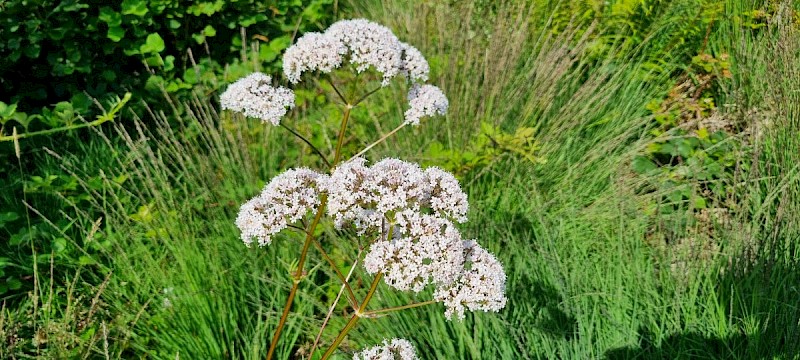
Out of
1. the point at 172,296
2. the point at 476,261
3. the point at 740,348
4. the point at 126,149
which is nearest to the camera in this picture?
the point at 476,261

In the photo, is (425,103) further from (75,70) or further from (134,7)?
(75,70)

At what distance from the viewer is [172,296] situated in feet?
9.06

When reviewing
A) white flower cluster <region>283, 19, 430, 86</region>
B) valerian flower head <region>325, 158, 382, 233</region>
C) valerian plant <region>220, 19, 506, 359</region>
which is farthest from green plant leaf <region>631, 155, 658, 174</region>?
valerian flower head <region>325, 158, 382, 233</region>

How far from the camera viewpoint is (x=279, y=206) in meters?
1.70

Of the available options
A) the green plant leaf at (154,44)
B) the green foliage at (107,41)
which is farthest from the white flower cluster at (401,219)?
the green plant leaf at (154,44)

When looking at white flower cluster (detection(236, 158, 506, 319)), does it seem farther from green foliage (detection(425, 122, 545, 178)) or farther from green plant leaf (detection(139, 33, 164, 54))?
green plant leaf (detection(139, 33, 164, 54))

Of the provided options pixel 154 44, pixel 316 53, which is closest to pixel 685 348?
pixel 316 53

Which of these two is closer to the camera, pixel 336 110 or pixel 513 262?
pixel 513 262

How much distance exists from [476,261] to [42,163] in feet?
9.27

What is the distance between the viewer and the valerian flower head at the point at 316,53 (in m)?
2.02

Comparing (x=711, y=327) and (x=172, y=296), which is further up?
(x=711, y=327)

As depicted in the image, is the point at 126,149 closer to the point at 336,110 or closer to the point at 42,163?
the point at 42,163

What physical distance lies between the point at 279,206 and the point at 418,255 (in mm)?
386

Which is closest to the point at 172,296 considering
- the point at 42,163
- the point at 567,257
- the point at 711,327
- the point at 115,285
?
the point at 115,285
